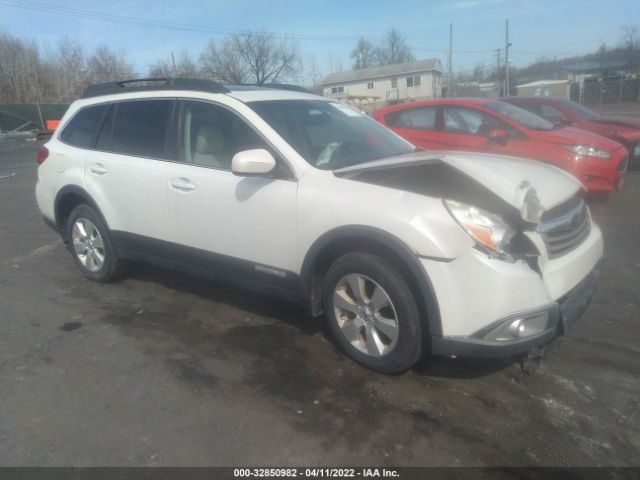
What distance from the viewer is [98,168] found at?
15.0ft

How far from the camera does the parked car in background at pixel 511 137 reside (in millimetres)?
7082

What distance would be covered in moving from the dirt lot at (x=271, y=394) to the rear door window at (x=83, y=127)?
1.62 m

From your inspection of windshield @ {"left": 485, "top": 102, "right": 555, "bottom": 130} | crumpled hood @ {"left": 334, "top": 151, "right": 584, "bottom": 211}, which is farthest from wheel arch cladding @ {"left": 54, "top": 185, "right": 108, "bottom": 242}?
windshield @ {"left": 485, "top": 102, "right": 555, "bottom": 130}

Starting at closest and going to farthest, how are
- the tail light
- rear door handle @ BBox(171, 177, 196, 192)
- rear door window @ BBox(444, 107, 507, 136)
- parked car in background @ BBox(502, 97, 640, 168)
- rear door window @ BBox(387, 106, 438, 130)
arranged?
rear door handle @ BBox(171, 177, 196, 192), the tail light, rear door window @ BBox(444, 107, 507, 136), rear door window @ BBox(387, 106, 438, 130), parked car in background @ BBox(502, 97, 640, 168)

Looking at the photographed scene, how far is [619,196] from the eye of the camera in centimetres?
810

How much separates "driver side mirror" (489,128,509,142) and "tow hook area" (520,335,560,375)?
15.0 ft

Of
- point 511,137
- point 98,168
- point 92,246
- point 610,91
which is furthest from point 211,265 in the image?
point 610,91

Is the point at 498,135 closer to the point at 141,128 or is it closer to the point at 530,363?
the point at 530,363

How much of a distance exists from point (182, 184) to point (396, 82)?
6174cm

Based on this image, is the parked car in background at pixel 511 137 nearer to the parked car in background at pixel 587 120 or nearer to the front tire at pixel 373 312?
the parked car in background at pixel 587 120

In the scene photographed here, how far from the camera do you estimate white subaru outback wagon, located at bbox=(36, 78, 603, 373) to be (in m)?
2.69

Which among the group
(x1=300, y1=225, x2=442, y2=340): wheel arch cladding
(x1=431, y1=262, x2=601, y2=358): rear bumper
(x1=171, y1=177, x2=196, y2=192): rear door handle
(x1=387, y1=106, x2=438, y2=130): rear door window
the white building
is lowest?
(x1=431, y1=262, x2=601, y2=358): rear bumper

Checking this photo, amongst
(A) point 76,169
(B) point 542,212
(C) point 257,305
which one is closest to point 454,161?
(B) point 542,212

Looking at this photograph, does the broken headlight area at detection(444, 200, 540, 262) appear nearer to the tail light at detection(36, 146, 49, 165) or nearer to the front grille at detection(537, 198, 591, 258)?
→ the front grille at detection(537, 198, 591, 258)
